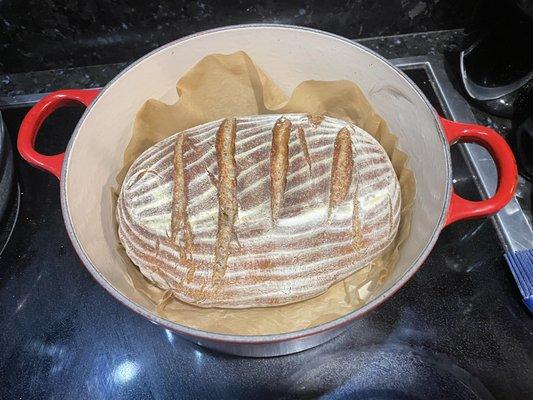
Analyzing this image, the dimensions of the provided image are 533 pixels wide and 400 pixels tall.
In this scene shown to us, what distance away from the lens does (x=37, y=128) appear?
3.02 ft

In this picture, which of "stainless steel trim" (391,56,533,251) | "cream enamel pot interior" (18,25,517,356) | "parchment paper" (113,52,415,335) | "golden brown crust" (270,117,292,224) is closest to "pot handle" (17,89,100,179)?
"cream enamel pot interior" (18,25,517,356)

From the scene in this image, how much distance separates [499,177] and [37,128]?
86cm

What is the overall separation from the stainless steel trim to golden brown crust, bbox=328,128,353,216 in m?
0.37

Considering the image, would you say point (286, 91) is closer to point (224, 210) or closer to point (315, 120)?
point (315, 120)

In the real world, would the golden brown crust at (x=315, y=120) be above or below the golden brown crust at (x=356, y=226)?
above

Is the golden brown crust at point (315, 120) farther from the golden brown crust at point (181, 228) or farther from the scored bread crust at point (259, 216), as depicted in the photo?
the golden brown crust at point (181, 228)

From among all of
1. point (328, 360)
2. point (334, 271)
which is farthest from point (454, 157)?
point (328, 360)

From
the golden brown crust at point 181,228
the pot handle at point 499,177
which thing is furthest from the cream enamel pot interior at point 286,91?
the golden brown crust at point 181,228

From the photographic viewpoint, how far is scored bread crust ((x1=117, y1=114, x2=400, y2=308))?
34.7 inches

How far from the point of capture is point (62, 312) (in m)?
0.99

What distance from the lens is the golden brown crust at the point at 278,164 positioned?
88 cm

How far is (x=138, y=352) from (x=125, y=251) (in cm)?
20

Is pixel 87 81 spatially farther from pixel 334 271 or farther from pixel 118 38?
pixel 334 271

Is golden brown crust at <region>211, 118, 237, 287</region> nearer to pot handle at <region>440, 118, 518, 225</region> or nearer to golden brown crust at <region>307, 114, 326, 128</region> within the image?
golden brown crust at <region>307, 114, 326, 128</region>
